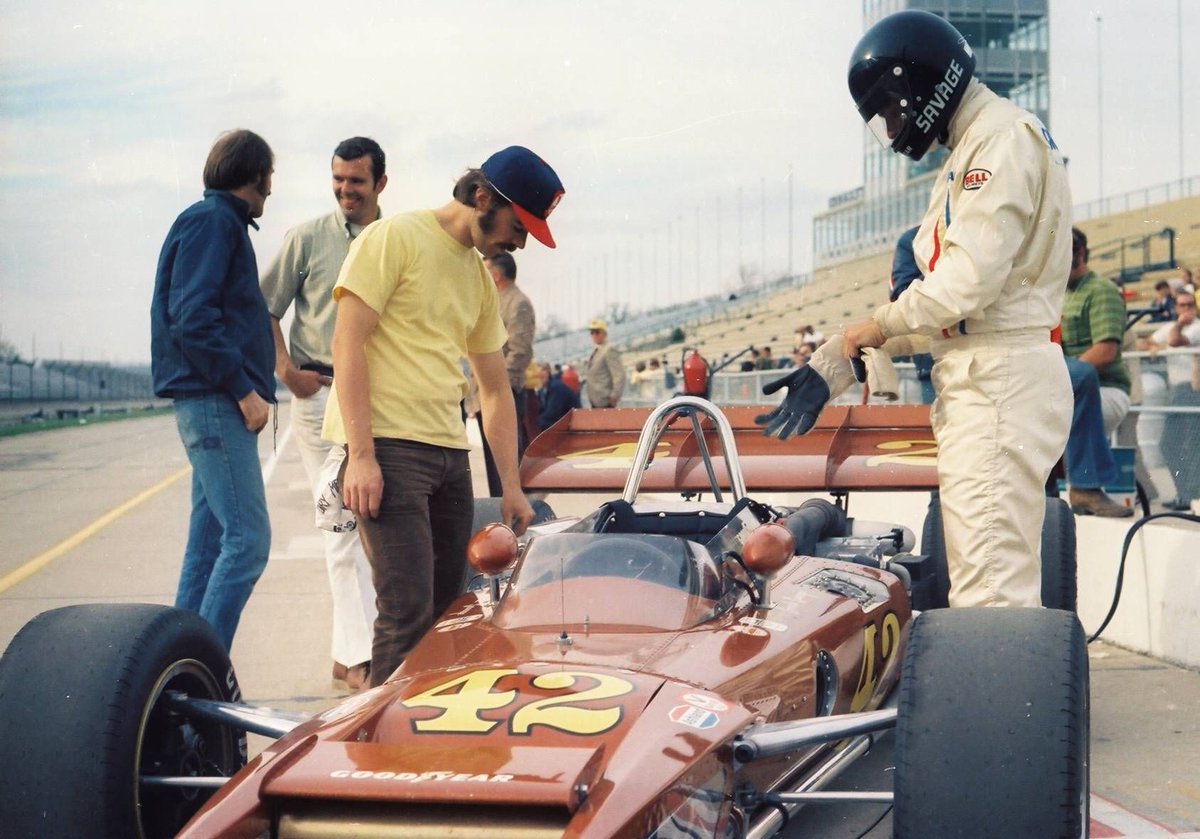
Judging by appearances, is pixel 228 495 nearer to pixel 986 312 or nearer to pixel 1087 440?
pixel 986 312

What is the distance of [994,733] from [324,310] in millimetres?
3789

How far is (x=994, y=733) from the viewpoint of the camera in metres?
3.14

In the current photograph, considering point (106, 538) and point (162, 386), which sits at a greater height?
point (162, 386)

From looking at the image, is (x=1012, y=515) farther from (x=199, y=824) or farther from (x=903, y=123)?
(x=199, y=824)

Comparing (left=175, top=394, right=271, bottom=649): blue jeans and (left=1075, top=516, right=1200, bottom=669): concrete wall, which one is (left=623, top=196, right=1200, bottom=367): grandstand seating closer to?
(left=1075, top=516, right=1200, bottom=669): concrete wall

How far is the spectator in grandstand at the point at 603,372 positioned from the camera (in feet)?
53.4

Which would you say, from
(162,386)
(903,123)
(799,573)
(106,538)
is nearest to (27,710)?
(162,386)

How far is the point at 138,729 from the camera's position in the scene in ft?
11.3

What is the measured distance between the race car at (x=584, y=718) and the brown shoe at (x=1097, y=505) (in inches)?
149

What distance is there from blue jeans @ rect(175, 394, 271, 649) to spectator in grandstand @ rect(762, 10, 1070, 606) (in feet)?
7.07

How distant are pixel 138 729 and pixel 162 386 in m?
1.94

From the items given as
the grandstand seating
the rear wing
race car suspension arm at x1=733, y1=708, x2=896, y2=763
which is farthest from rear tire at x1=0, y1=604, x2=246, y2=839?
the grandstand seating

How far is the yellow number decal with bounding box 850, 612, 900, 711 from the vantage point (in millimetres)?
4477

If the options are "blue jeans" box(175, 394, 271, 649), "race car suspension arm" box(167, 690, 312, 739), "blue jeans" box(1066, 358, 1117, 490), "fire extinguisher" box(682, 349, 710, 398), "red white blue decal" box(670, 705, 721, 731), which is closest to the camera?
"red white blue decal" box(670, 705, 721, 731)
